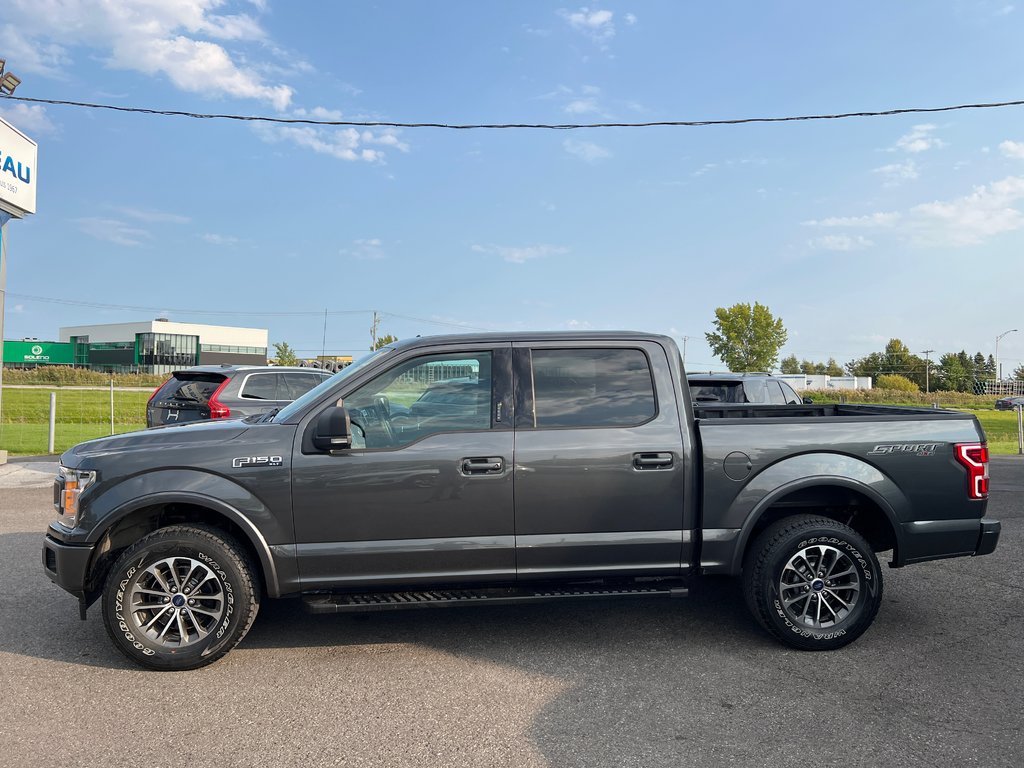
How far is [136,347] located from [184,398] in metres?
92.2

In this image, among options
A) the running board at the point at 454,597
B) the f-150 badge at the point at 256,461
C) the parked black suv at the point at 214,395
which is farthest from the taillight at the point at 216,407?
the running board at the point at 454,597

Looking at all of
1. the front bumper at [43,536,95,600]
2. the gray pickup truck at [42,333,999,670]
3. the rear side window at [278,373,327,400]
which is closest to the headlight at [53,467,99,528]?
the gray pickup truck at [42,333,999,670]

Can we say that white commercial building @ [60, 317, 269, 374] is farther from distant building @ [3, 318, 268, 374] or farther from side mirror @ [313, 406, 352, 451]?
side mirror @ [313, 406, 352, 451]

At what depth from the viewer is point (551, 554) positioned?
442cm

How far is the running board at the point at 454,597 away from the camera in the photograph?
4254 millimetres

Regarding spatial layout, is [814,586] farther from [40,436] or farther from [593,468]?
[40,436]

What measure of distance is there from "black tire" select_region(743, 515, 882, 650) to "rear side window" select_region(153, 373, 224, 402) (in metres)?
8.21

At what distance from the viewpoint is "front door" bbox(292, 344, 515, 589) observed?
4281 mm

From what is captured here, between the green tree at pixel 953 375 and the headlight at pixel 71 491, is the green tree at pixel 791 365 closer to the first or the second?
the green tree at pixel 953 375

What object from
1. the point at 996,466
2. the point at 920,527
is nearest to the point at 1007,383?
the point at 996,466

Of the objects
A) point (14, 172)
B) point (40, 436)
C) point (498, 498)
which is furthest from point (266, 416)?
point (40, 436)

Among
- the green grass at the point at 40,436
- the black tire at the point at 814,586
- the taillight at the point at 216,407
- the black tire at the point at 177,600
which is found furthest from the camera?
the green grass at the point at 40,436

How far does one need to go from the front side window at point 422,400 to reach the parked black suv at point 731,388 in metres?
5.77

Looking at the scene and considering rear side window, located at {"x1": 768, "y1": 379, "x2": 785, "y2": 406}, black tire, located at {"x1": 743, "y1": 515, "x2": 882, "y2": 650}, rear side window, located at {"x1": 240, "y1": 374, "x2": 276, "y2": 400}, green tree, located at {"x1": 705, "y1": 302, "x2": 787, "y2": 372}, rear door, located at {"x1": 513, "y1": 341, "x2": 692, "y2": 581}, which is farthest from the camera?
green tree, located at {"x1": 705, "y1": 302, "x2": 787, "y2": 372}
